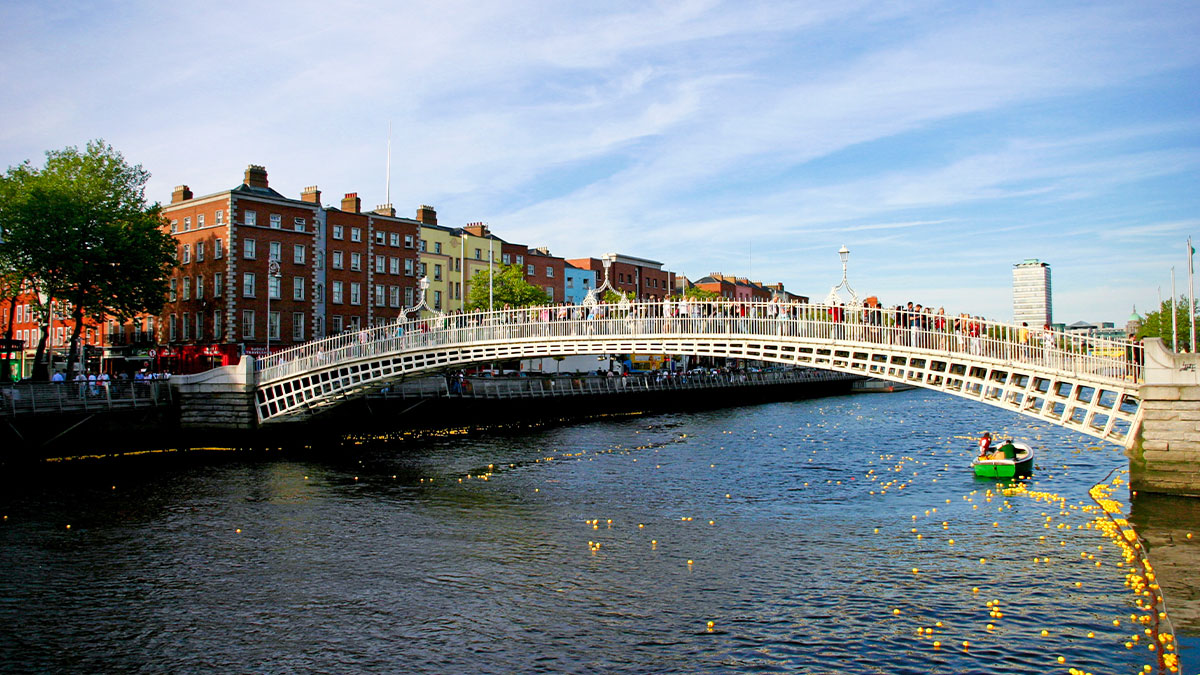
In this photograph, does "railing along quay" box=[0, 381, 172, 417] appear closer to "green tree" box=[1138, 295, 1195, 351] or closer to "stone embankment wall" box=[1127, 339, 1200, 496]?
"stone embankment wall" box=[1127, 339, 1200, 496]

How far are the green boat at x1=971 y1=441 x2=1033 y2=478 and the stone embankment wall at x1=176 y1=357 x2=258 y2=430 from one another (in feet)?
117

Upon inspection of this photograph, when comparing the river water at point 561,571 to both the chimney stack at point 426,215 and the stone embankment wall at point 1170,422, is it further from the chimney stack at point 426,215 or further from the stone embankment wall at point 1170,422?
the chimney stack at point 426,215

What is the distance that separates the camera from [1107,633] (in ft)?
50.0

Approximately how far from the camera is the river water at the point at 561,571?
49.4 ft

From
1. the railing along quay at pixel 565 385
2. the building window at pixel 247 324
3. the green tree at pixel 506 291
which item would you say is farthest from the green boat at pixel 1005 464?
the building window at pixel 247 324

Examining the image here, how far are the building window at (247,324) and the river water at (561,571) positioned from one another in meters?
33.1

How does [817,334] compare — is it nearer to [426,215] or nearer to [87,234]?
[87,234]

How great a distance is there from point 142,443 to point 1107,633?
4208 cm

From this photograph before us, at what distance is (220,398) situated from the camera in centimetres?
4644

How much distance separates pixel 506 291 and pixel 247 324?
2067 cm

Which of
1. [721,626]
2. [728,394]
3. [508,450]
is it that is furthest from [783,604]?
[728,394]

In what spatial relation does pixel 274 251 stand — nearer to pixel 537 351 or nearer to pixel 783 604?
pixel 537 351

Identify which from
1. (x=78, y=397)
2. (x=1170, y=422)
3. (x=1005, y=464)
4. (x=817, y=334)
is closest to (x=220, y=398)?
(x=78, y=397)

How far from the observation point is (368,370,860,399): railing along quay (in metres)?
55.3
